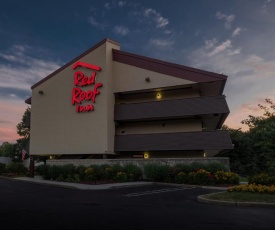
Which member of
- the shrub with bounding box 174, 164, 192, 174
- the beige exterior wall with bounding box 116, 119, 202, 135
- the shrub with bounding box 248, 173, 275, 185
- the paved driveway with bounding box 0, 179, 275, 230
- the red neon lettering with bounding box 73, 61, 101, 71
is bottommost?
the paved driveway with bounding box 0, 179, 275, 230

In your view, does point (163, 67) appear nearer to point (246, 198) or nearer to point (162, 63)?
point (162, 63)

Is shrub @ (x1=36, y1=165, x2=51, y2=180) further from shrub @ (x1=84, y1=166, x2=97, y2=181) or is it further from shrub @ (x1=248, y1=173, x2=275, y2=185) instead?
shrub @ (x1=248, y1=173, x2=275, y2=185)

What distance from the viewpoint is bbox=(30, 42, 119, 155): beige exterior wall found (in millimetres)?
29895

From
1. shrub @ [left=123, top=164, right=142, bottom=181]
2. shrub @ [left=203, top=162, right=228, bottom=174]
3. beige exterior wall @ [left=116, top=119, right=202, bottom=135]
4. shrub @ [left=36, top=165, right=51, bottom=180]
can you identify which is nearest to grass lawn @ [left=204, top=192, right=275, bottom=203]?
shrub @ [left=203, top=162, right=228, bottom=174]

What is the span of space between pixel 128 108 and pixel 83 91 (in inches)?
206

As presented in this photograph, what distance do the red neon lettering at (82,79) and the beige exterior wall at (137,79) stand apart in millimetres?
2441

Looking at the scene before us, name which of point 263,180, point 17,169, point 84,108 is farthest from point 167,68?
point 17,169

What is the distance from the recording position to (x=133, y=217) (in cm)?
944

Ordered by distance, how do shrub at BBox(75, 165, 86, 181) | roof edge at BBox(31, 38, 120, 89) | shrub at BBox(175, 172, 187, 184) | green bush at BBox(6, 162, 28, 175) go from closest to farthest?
1. shrub at BBox(175, 172, 187, 184)
2. shrub at BBox(75, 165, 86, 181)
3. roof edge at BBox(31, 38, 120, 89)
4. green bush at BBox(6, 162, 28, 175)

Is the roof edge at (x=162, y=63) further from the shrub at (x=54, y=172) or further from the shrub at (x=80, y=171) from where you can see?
the shrub at (x=54, y=172)

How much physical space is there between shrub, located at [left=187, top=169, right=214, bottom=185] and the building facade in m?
5.46

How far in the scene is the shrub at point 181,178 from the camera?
21.8 metres

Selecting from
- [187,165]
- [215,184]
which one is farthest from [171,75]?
[215,184]

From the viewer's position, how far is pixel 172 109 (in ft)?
92.8
